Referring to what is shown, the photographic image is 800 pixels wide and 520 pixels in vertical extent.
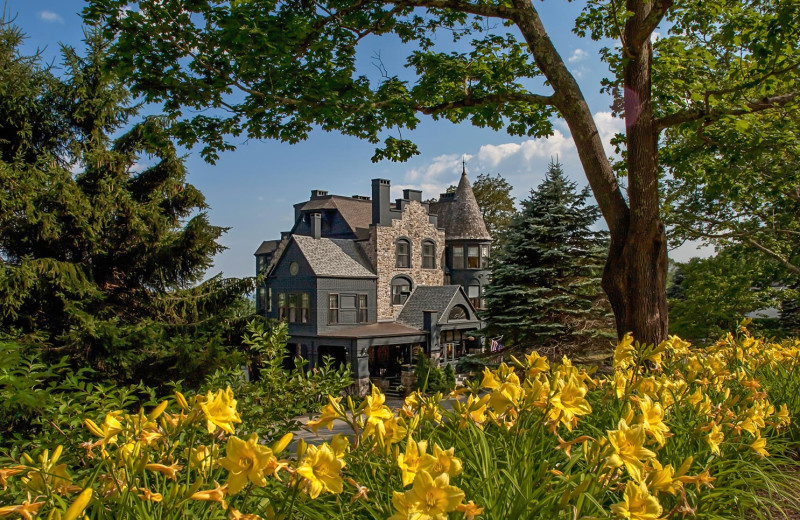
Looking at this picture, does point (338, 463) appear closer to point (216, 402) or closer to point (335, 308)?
point (216, 402)

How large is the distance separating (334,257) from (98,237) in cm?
1718

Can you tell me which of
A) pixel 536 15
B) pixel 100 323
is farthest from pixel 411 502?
pixel 100 323

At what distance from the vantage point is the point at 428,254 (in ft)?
104

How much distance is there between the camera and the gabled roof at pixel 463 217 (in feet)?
108

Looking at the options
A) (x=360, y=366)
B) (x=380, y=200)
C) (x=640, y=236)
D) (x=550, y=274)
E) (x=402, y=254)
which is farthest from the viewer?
(x=402, y=254)

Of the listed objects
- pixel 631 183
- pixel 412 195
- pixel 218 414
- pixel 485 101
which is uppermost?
pixel 412 195

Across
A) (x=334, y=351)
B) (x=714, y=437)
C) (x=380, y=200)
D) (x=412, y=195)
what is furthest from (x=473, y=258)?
(x=714, y=437)

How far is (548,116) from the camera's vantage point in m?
9.10

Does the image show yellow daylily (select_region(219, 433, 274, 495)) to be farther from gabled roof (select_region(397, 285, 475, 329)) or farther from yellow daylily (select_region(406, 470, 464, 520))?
gabled roof (select_region(397, 285, 475, 329))

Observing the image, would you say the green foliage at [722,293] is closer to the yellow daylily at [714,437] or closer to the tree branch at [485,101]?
the tree branch at [485,101]

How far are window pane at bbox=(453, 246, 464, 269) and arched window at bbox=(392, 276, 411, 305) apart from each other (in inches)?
151

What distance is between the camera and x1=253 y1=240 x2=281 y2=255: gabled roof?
118 ft

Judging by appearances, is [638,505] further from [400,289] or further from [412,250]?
[412,250]

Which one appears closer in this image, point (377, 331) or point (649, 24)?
point (649, 24)
